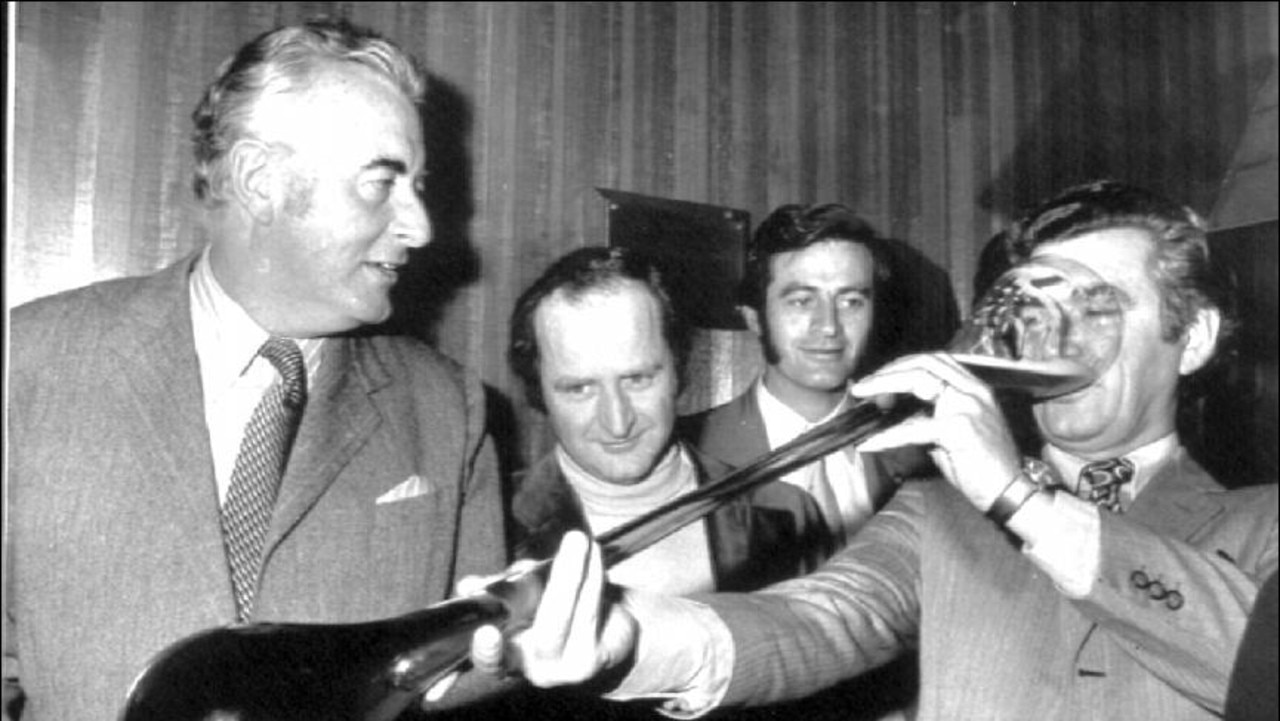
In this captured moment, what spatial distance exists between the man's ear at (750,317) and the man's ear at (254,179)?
721 mm

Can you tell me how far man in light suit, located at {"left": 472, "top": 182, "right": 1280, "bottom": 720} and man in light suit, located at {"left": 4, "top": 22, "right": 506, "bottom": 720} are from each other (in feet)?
1.07

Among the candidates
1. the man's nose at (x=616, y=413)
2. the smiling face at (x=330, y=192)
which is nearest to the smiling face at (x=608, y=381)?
the man's nose at (x=616, y=413)

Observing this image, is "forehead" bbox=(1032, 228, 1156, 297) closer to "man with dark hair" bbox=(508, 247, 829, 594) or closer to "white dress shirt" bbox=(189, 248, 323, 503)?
"man with dark hair" bbox=(508, 247, 829, 594)

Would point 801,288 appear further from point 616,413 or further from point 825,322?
point 616,413

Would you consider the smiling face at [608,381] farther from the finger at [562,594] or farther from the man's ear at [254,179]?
the finger at [562,594]

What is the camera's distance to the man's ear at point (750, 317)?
1580 mm

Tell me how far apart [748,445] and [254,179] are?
0.72 meters

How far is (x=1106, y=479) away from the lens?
3.09 ft

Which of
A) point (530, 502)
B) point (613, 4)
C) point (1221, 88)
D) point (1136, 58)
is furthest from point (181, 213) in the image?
point (1221, 88)

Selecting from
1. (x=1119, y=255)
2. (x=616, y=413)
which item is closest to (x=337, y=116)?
(x=616, y=413)

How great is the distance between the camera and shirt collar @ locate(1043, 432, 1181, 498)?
0.95 meters

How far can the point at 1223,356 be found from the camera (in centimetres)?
105

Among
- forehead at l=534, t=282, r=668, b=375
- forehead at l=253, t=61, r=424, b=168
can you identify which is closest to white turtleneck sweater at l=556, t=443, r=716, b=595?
forehead at l=534, t=282, r=668, b=375

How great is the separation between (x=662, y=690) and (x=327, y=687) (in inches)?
12.9
